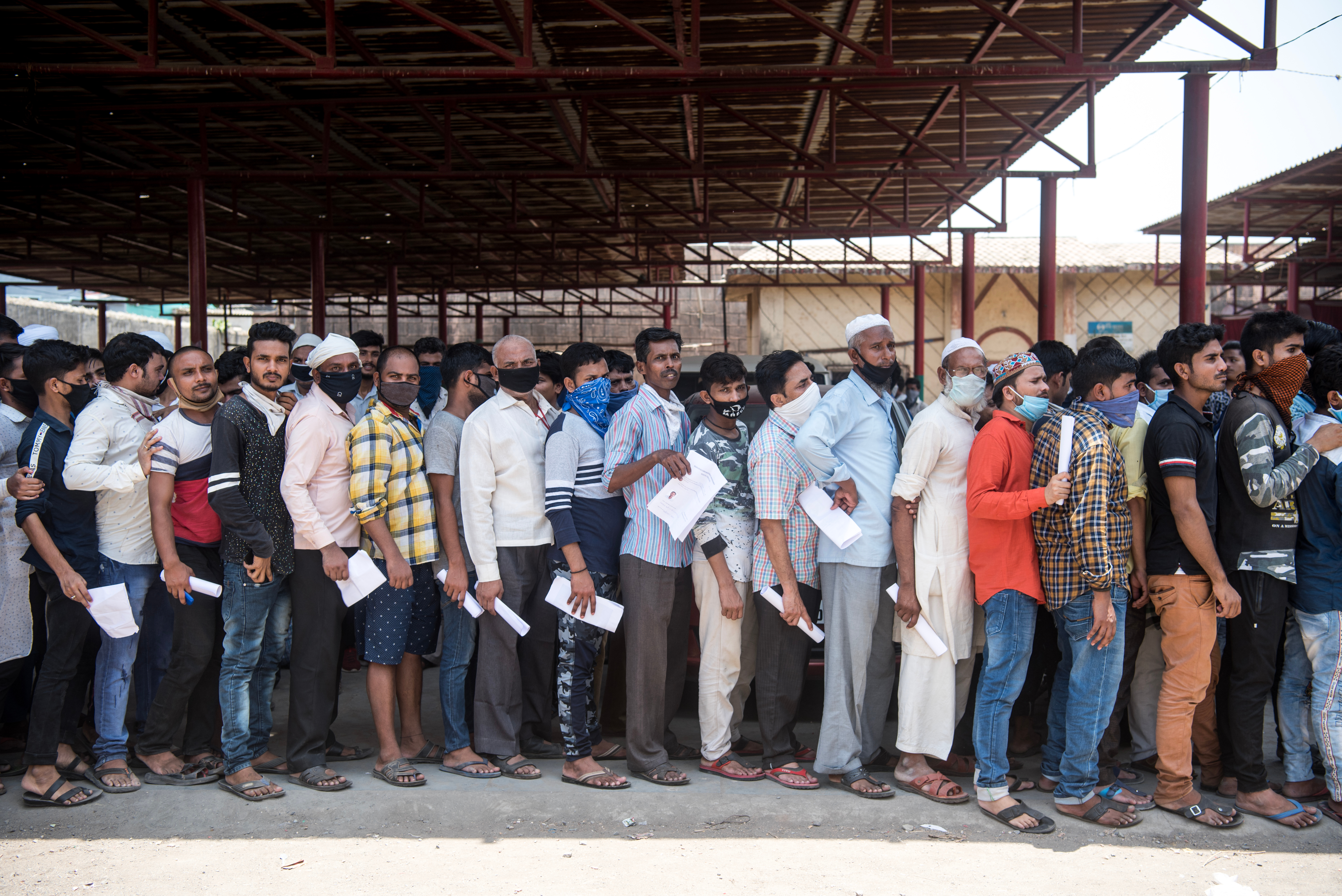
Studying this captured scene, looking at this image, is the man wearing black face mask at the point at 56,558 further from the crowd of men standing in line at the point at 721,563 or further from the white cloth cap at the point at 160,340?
the white cloth cap at the point at 160,340

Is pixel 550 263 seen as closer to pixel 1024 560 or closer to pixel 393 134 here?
pixel 393 134

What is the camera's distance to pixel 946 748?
14.5 ft

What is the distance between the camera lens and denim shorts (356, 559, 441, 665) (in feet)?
14.8

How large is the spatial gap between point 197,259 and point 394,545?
28.6 feet

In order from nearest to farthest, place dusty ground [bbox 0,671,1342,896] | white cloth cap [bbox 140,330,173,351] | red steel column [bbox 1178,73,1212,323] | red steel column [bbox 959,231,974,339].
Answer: dusty ground [bbox 0,671,1342,896] → white cloth cap [bbox 140,330,173,351] → red steel column [bbox 1178,73,1212,323] → red steel column [bbox 959,231,974,339]

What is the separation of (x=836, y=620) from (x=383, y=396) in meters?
2.35

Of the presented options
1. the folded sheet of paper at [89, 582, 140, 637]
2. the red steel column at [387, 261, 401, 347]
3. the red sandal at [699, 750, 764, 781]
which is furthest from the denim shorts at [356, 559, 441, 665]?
the red steel column at [387, 261, 401, 347]

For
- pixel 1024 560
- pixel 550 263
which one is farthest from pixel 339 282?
pixel 1024 560

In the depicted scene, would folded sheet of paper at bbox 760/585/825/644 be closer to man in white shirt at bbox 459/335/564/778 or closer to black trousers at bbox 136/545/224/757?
man in white shirt at bbox 459/335/564/778

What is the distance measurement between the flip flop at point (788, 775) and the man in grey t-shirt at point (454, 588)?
1.28 m

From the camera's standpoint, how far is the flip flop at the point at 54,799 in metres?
4.25

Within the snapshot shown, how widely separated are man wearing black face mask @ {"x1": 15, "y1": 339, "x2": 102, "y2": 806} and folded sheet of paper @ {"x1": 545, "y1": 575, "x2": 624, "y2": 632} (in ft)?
6.64

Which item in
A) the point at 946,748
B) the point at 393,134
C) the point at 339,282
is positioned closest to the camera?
the point at 946,748

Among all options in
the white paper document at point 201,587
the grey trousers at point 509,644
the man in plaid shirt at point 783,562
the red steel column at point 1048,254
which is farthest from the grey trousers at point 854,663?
the red steel column at point 1048,254
